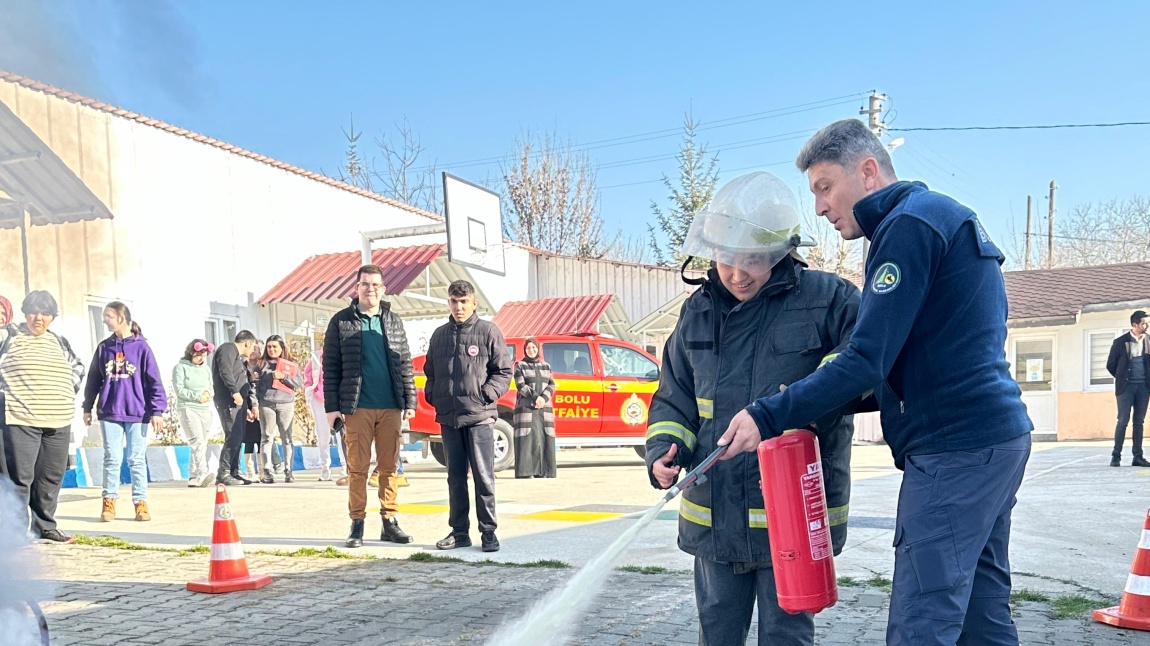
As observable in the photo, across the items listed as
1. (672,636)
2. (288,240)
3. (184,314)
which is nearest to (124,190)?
(672,636)

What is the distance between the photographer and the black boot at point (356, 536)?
281 inches

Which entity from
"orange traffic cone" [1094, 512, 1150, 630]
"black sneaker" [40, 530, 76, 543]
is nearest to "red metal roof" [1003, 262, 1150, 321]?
"orange traffic cone" [1094, 512, 1150, 630]

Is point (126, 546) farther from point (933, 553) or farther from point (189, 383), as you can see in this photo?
point (933, 553)

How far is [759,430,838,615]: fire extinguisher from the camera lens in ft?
8.94

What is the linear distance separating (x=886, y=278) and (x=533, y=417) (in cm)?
952

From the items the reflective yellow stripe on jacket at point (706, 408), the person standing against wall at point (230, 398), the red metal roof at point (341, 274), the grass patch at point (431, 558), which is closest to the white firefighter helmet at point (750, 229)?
the reflective yellow stripe on jacket at point (706, 408)

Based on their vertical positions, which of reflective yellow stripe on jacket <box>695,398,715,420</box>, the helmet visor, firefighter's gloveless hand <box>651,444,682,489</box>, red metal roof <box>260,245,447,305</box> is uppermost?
red metal roof <box>260,245,447,305</box>

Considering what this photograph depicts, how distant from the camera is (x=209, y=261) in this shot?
14.4 metres

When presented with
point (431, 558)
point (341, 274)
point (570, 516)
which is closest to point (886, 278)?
point (431, 558)

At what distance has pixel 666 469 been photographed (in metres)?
3.02

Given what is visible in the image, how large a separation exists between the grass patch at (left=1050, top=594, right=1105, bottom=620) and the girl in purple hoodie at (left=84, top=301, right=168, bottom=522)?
7.65 m

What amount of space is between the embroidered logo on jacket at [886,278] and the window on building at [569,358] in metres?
11.7

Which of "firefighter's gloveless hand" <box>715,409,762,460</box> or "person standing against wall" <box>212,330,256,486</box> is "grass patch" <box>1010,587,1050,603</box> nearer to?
"firefighter's gloveless hand" <box>715,409,762,460</box>

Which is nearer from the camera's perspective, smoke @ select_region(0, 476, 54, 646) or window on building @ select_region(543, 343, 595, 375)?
smoke @ select_region(0, 476, 54, 646)
